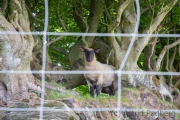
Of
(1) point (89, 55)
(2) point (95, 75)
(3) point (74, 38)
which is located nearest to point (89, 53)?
(1) point (89, 55)

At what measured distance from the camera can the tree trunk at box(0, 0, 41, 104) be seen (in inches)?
288

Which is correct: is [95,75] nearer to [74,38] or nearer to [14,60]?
[14,60]

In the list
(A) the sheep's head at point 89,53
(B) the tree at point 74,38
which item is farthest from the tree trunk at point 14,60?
(A) the sheep's head at point 89,53

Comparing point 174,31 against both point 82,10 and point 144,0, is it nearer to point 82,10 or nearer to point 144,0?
point 144,0

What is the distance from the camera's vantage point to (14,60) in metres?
7.56

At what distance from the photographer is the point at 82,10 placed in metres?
12.0

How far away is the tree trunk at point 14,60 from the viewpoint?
24.0 feet

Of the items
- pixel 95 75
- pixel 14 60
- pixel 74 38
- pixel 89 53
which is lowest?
pixel 95 75

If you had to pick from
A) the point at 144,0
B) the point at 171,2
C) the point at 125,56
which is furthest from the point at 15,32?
the point at 144,0

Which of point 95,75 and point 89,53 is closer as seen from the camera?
point 89,53

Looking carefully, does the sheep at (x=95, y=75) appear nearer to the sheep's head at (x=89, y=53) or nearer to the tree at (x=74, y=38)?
the sheep's head at (x=89, y=53)

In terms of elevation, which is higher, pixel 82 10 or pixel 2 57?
pixel 82 10

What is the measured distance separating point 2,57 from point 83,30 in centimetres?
430

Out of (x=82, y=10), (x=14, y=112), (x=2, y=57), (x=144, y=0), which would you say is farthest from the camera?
(x=82, y=10)
